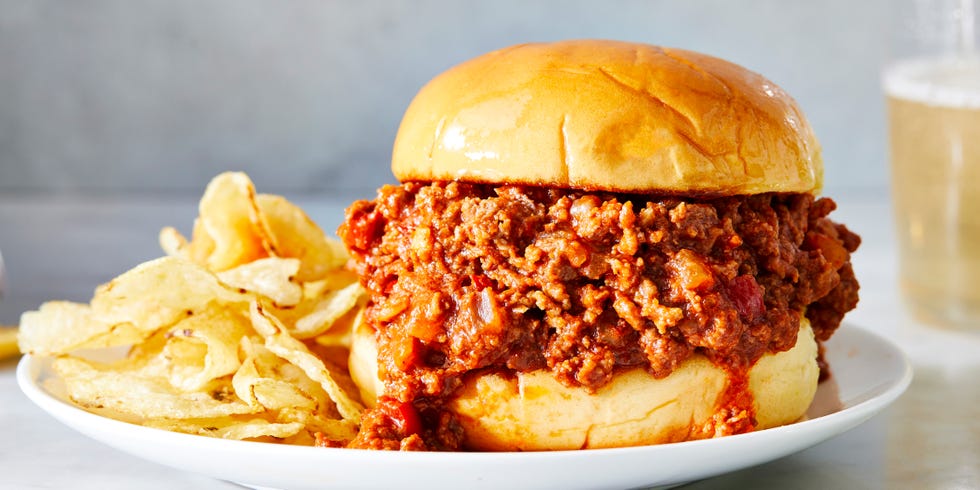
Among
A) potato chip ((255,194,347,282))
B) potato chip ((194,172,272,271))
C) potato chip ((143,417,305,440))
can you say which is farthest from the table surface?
potato chip ((255,194,347,282))

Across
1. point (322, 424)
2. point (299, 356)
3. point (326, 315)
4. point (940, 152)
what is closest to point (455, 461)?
point (322, 424)

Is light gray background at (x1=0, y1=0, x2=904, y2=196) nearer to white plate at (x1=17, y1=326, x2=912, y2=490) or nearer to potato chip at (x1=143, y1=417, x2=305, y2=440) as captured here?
potato chip at (x1=143, y1=417, x2=305, y2=440)

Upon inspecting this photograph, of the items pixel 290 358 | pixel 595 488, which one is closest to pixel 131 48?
pixel 290 358

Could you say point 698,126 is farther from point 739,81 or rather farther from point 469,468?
point 469,468

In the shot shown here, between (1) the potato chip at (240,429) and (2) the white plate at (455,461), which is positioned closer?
(2) the white plate at (455,461)

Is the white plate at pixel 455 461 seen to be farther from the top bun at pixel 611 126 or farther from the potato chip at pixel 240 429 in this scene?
the top bun at pixel 611 126

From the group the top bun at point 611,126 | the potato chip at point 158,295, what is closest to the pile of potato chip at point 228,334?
the potato chip at point 158,295

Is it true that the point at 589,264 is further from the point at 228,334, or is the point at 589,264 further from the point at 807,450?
the point at 228,334
